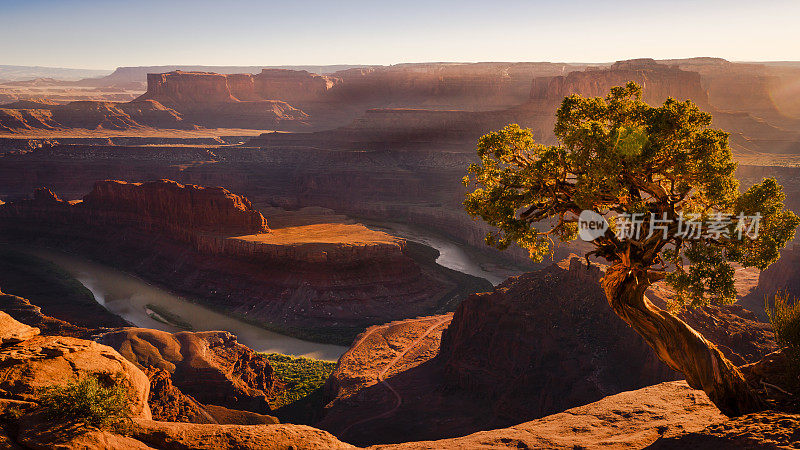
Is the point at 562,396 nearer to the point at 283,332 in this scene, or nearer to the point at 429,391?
the point at 429,391

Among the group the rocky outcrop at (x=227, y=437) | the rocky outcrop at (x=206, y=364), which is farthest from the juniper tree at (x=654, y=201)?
the rocky outcrop at (x=206, y=364)

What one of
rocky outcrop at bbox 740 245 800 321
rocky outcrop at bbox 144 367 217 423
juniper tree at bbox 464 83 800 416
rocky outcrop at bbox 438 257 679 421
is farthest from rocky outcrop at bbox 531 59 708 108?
juniper tree at bbox 464 83 800 416

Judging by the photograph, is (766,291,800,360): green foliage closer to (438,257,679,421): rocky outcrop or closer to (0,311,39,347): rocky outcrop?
(438,257,679,421): rocky outcrop

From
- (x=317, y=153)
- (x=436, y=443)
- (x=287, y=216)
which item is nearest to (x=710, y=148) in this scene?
(x=436, y=443)

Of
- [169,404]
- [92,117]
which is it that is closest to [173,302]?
[169,404]

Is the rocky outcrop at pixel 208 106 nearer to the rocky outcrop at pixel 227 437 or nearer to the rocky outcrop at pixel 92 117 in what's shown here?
the rocky outcrop at pixel 92 117

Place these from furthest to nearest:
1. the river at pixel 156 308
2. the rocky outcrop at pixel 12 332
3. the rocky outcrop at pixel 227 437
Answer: the river at pixel 156 308 < the rocky outcrop at pixel 12 332 < the rocky outcrop at pixel 227 437
